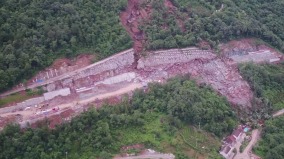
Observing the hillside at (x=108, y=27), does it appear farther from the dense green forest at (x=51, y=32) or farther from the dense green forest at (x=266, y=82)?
the dense green forest at (x=266, y=82)

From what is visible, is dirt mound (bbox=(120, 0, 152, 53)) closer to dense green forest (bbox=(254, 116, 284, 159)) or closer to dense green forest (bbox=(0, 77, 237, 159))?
dense green forest (bbox=(0, 77, 237, 159))

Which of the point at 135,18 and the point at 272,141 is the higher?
the point at 135,18

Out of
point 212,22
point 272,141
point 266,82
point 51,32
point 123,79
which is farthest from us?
point 212,22

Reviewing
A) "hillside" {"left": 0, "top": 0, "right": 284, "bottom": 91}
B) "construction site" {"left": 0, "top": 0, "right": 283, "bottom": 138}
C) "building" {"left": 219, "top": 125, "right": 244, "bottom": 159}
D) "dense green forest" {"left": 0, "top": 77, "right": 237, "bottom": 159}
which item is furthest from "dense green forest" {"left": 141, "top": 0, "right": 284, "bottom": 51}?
"building" {"left": 219, "top": 125, "right": 244, "bottom": 159}

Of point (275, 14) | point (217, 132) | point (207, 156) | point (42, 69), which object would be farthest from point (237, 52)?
point (42, 69)

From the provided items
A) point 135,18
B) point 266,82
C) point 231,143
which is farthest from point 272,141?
point 135,18

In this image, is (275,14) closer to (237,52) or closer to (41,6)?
(237,52)

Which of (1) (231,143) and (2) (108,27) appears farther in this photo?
(2) (108,27)

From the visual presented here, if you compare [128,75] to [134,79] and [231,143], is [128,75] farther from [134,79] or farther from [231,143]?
[231,143]

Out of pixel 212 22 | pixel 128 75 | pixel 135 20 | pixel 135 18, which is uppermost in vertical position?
pixel 135 18
